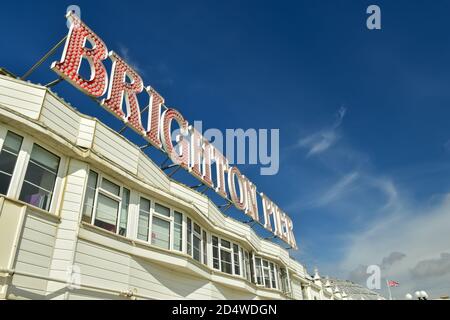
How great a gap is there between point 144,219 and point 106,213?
1.92 metres

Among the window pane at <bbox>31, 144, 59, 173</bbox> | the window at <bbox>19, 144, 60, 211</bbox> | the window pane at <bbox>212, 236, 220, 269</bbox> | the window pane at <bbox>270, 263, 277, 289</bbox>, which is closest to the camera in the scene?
the window at <bbox>19, 144, 60, 211</bbox>

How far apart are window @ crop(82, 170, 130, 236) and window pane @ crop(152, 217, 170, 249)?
1575mm

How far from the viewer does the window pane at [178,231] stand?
48.3ft

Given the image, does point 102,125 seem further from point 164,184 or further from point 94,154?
point 164,184

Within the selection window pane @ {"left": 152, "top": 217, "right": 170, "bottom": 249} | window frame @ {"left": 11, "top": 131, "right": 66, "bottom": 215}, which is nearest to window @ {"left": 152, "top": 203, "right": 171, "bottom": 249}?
window pane @ {"left": 152, "top": 217, "right": 170, "bottom": 249}

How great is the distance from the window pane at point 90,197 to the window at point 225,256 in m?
8.59

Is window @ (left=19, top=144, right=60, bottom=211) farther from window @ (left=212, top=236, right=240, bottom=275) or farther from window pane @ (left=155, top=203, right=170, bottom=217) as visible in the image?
window @ (left=212, top=236, right=240, bottom=275)

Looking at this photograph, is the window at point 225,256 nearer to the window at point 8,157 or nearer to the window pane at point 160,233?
the window pane at point 160,233

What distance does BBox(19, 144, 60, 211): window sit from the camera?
9805 mm

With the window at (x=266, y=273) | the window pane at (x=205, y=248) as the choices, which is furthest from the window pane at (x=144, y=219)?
the window at (x=266, y=273)

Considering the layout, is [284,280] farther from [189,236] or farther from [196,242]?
[189,236]

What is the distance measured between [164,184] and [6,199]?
7.75 metres

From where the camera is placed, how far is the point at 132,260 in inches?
484

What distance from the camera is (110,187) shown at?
12.5 meters
